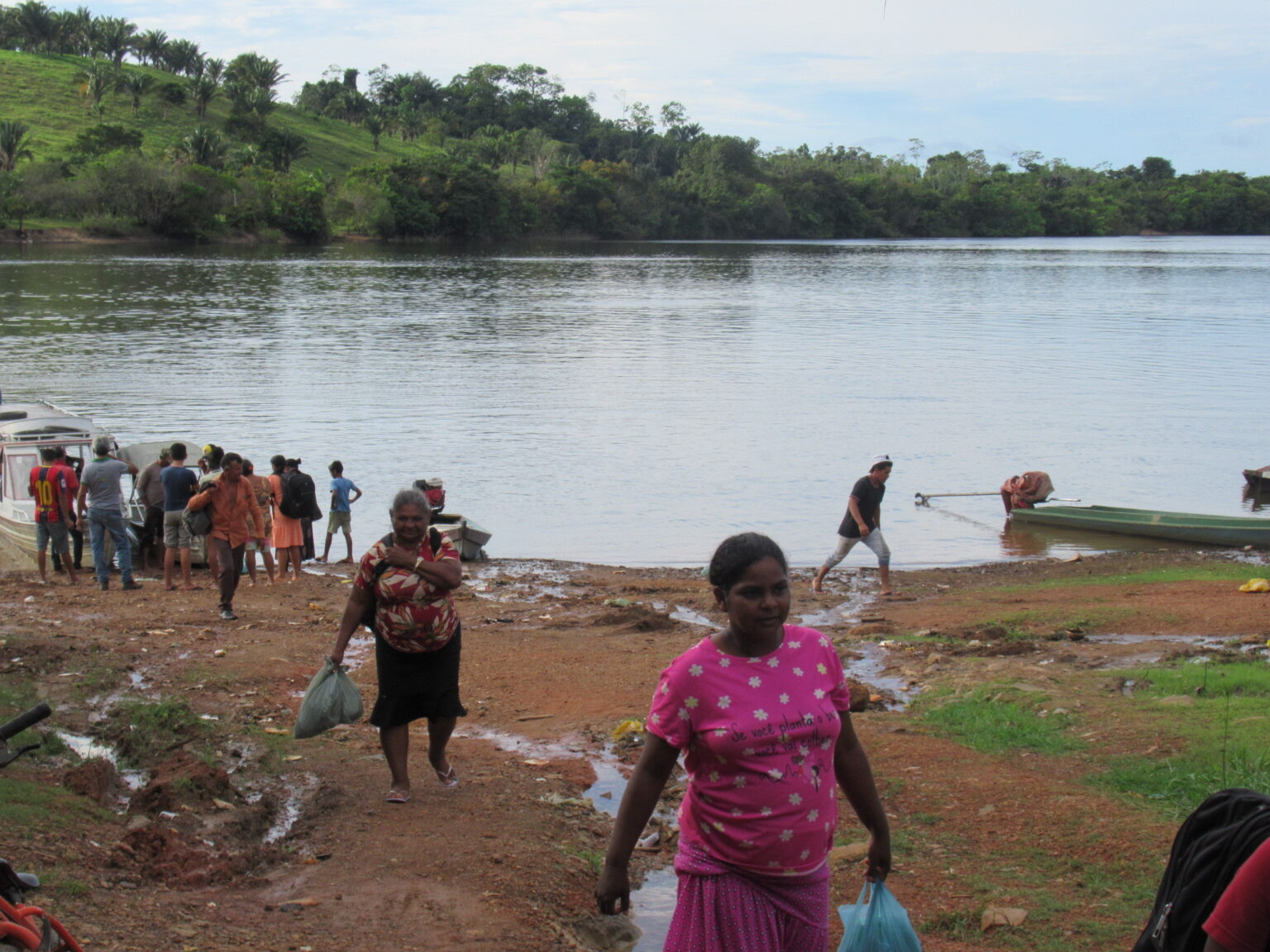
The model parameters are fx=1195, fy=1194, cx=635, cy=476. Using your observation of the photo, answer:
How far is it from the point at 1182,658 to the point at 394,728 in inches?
265

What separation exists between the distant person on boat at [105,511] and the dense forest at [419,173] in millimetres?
85605

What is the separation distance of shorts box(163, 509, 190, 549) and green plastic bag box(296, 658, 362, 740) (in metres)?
7.93

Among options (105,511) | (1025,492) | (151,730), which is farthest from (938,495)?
(151,730)

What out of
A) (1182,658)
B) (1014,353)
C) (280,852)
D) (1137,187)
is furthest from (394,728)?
(1137,187)

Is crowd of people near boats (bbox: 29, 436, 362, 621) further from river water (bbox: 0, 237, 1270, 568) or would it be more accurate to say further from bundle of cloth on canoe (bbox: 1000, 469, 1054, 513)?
bundle of cloth on canoe (bbox: 1000, 469, 1054, 513)

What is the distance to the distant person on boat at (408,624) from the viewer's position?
220 inches

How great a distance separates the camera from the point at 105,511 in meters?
13.0

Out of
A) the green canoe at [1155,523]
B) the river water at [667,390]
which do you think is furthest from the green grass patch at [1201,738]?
the green canoe at [1155,523]

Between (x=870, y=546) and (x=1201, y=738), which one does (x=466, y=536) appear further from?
(x=1201, y=738)

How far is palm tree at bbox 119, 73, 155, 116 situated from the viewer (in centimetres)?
11807

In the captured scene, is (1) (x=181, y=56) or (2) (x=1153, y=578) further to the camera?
(1) (x=181, y=56)

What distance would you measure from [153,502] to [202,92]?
120 m

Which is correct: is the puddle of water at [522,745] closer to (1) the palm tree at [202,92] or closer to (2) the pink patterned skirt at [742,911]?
(2) the pink patterned skirt at [742,911]

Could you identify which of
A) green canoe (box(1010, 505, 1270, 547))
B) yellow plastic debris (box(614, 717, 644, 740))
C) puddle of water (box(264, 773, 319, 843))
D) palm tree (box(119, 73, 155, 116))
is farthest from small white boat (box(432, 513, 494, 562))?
palm tree (box(119, 73, 155, 116))
